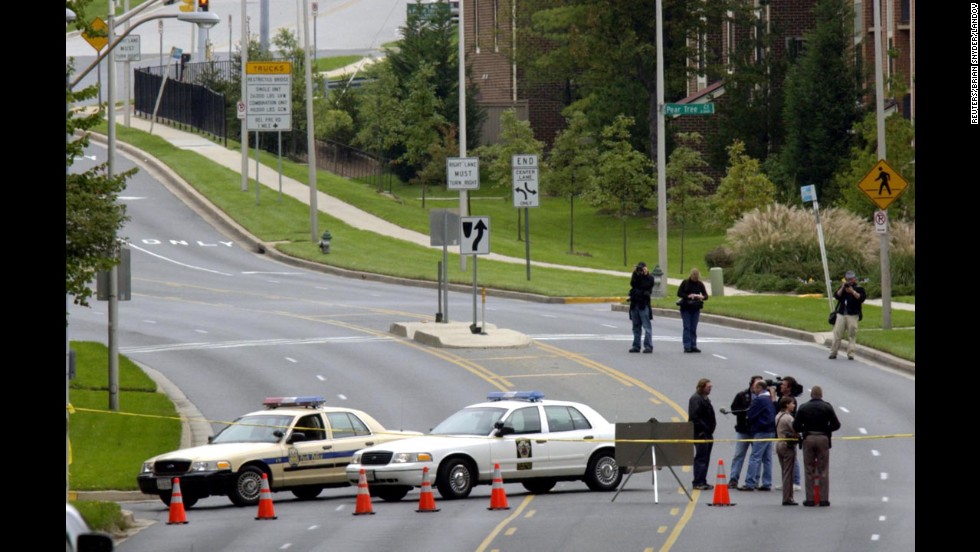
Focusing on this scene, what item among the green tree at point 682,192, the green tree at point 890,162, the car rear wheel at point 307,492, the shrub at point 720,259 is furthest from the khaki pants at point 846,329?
the green tree at point 682,192

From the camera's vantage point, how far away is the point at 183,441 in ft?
83.9

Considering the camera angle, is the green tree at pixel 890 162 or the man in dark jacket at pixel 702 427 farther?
the green tree at pixel 890 162

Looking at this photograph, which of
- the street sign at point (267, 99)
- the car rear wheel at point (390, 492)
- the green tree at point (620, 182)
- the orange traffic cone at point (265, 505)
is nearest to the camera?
the orange traffic cone at point (265, 505)

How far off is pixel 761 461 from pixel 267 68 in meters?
43.2

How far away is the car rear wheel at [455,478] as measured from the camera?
2170 cm

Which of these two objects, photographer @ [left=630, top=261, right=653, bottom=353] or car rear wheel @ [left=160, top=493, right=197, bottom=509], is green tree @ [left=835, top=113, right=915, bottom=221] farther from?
car rear wheel @ [left=160, top=493, right=197, bottom=509]

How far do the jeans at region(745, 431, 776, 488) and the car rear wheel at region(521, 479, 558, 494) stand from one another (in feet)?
8.83

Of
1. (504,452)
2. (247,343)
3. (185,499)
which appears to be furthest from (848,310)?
(185,499)

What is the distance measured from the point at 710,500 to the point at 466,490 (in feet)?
10.6

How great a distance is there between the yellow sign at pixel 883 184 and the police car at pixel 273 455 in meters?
14.9

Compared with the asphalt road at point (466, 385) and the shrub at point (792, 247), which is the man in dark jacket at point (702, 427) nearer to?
the asphalt road at point (466, 385)
